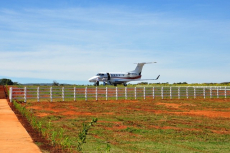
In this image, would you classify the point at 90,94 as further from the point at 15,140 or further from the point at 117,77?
the point at 15,140

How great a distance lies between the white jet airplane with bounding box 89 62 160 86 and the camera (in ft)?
190

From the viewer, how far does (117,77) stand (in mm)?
62312

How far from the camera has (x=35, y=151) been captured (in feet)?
29.0

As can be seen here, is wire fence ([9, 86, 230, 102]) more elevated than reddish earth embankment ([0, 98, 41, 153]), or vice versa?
wire fence ([9, 86, 230, 102])

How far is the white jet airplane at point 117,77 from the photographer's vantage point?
5803 centimetres

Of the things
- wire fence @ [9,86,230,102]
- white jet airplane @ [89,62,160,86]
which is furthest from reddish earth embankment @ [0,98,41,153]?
white jet airplane @ [89,62,160,86]

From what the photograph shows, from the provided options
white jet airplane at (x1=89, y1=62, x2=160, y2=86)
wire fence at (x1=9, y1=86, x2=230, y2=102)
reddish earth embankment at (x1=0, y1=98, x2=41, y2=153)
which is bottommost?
reddish earth embankment at (x1=0, y1=98, x2=41, y2=153)

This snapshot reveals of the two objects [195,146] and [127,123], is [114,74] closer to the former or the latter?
[127,123]

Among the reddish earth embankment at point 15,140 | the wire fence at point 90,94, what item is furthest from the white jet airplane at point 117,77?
the reddish earth embankment at point 15,140

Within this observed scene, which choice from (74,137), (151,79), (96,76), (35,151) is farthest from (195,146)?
(151,79)

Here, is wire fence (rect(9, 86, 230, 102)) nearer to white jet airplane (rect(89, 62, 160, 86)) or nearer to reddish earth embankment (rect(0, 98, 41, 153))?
white jet airplane (rect(89, 62, 160, 86))

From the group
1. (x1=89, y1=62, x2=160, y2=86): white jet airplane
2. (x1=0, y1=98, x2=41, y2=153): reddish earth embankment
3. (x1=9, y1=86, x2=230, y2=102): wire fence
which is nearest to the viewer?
(x1=0, y1=98, x2=41, y2=153): reddish earth embankment

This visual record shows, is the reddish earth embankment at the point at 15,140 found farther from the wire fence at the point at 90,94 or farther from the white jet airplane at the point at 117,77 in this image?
the white jet airplane at the point at 117,77

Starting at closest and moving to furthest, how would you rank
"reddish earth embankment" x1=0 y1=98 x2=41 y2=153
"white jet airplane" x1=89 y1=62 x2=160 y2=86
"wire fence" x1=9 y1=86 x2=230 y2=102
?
"reddish earth embankment" x1=0 y1=98 x2=41 y2=153 → "wire fence" x1=9 y1=86 x2=230 y2=102 → "white jet airplane" x1=89 y1=62 x2=160 y2=86
